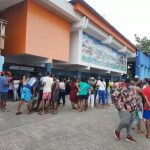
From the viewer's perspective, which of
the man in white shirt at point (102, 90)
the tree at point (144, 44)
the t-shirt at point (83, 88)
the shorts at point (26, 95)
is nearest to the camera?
the shorts at point (26, 95)

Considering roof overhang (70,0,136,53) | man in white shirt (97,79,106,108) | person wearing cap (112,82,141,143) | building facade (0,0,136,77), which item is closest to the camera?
person wearing cap (112,82,141,143)

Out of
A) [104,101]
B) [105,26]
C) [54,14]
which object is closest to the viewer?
[104,101]

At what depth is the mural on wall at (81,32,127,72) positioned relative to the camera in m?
20.2

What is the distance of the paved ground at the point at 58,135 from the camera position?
19.7 ft

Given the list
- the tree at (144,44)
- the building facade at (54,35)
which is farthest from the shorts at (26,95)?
the tree at (144,44)

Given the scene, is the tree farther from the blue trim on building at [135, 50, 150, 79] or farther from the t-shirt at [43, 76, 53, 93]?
the t-shirt at [43, 76, 53, 93]

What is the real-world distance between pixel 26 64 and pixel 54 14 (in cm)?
385

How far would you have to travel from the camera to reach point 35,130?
7082 millimetres

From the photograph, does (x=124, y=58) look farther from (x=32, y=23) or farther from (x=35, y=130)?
(x=35, y=130)

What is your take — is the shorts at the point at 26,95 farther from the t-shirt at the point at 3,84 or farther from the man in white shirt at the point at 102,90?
the man in white shirt at the point at 102,90

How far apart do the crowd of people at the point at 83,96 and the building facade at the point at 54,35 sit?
2796 mm

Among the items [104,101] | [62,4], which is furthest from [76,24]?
[104,101]

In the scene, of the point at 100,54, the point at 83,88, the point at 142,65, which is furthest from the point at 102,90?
the point at 142,65

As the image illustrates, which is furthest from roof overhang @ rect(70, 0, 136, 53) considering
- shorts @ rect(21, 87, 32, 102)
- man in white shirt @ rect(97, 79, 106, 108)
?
shorts @ rect(21, 87, 32, 102)
